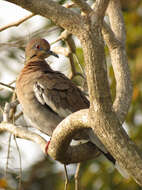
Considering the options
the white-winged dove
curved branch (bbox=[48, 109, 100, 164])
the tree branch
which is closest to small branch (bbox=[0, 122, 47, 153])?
curved branch (bbox=[48, 109, 100, 164])

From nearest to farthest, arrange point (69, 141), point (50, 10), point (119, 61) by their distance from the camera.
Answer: point (50, 10), point (69, 141), point (119, 61)

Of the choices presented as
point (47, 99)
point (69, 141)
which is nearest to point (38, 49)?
point (47, 99)

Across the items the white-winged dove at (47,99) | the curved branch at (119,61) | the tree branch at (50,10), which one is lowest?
the white-winged dove at (47,99)

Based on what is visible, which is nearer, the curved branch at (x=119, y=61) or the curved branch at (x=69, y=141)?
the curved branch at (x=69, y=141)

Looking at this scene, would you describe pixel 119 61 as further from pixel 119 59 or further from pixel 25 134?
pixel 25 134

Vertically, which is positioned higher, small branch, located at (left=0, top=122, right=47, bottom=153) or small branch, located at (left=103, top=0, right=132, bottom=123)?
small branch, located at (left=103, top=0, right=132, bottom=123)

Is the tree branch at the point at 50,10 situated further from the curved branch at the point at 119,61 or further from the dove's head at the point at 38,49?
the dove's head at the point at 38,49

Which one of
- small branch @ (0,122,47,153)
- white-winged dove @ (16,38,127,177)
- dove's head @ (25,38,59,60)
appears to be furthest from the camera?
dove's head @ (25,38,59,60)

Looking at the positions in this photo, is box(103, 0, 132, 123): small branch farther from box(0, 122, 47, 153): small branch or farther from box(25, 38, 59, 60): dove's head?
box(25, 38, 59, 60): dove's head

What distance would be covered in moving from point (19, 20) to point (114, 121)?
90.3 inches

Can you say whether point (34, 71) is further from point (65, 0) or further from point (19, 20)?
point (65, 0)

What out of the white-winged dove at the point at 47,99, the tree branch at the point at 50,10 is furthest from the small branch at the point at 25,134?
the tree branch at the point at 50,10

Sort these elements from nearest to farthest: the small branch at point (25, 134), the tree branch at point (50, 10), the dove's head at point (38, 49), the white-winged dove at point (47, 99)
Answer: the tree branch at point (50, 10) → the small branch at point (25, 134) → the white-winged dove at point (47, 99) → the dove's head at point (38, 49)

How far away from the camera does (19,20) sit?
15.2ft
